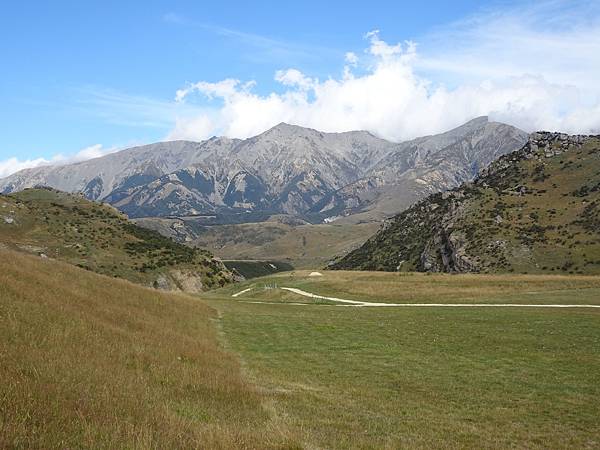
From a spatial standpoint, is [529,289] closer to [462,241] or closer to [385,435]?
[385,435]

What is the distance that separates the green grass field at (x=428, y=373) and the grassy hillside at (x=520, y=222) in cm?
7805

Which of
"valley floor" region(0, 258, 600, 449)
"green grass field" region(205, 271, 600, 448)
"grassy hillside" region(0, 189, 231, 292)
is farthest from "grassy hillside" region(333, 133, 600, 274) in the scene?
"valley floor" region(0, 258, 600, 449)

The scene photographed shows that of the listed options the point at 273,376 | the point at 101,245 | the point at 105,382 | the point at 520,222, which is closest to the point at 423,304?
the point at 273,376

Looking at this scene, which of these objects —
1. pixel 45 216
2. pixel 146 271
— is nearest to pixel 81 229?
pixel 45 216

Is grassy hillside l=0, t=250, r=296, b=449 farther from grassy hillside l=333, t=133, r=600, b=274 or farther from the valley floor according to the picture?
grassy hillside l=333, t=133, r=600, b=274

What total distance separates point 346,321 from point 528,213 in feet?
384

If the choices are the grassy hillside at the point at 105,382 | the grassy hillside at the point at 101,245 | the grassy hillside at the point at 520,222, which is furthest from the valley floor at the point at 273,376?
the grassy hillside at the point at 101,245

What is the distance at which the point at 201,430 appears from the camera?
9438mm

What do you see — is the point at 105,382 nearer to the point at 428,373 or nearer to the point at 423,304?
the point at 428,373

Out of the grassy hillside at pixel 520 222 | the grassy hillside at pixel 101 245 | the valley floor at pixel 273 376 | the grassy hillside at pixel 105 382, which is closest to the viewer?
the grassy hillside at pixel 105 382

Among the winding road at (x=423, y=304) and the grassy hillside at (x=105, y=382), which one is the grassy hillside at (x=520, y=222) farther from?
the grassy hillside at (x=105, y=382)

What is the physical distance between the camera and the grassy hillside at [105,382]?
866cm

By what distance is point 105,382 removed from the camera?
39.5 feet

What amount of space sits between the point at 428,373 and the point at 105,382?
45.7 feet
